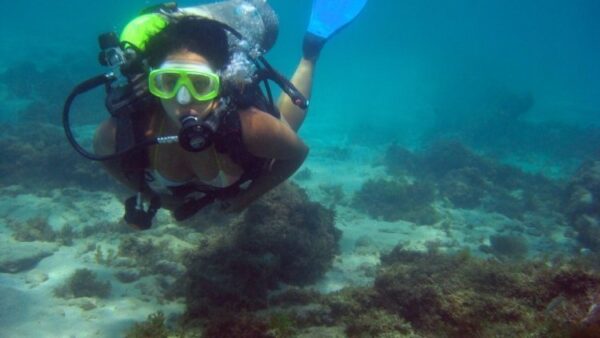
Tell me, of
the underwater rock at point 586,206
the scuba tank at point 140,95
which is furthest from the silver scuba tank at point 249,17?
the underwater rock at point 586,206

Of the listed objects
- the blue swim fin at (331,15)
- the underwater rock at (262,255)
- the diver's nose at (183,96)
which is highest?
the blue swim fin at (331,15)

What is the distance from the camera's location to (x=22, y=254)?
6613 millimetres

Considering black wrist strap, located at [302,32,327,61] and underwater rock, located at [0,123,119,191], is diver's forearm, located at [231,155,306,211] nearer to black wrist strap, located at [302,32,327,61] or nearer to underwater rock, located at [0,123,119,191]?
black wrist strap, located at [302,32,327,61]

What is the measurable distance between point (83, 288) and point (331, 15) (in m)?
6.83

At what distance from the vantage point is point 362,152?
1953cm

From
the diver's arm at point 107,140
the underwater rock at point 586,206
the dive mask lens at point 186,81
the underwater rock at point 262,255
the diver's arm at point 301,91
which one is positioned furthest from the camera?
the underwater rock at point 586,206

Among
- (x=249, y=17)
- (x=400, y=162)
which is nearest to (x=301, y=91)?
(x=249, y=17)

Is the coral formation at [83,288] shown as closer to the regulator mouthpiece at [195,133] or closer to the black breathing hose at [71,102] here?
the black breathing hose at [71,102]

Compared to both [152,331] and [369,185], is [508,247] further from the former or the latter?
[152,331]

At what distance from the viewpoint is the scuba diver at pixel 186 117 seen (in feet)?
10.6

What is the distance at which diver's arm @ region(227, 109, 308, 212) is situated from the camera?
355cm

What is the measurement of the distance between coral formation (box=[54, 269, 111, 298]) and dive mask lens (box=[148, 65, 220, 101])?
3804 millimetres

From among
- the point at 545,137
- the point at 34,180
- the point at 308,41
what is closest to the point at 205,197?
the point at 308,41

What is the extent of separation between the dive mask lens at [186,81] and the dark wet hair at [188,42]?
0.25m
